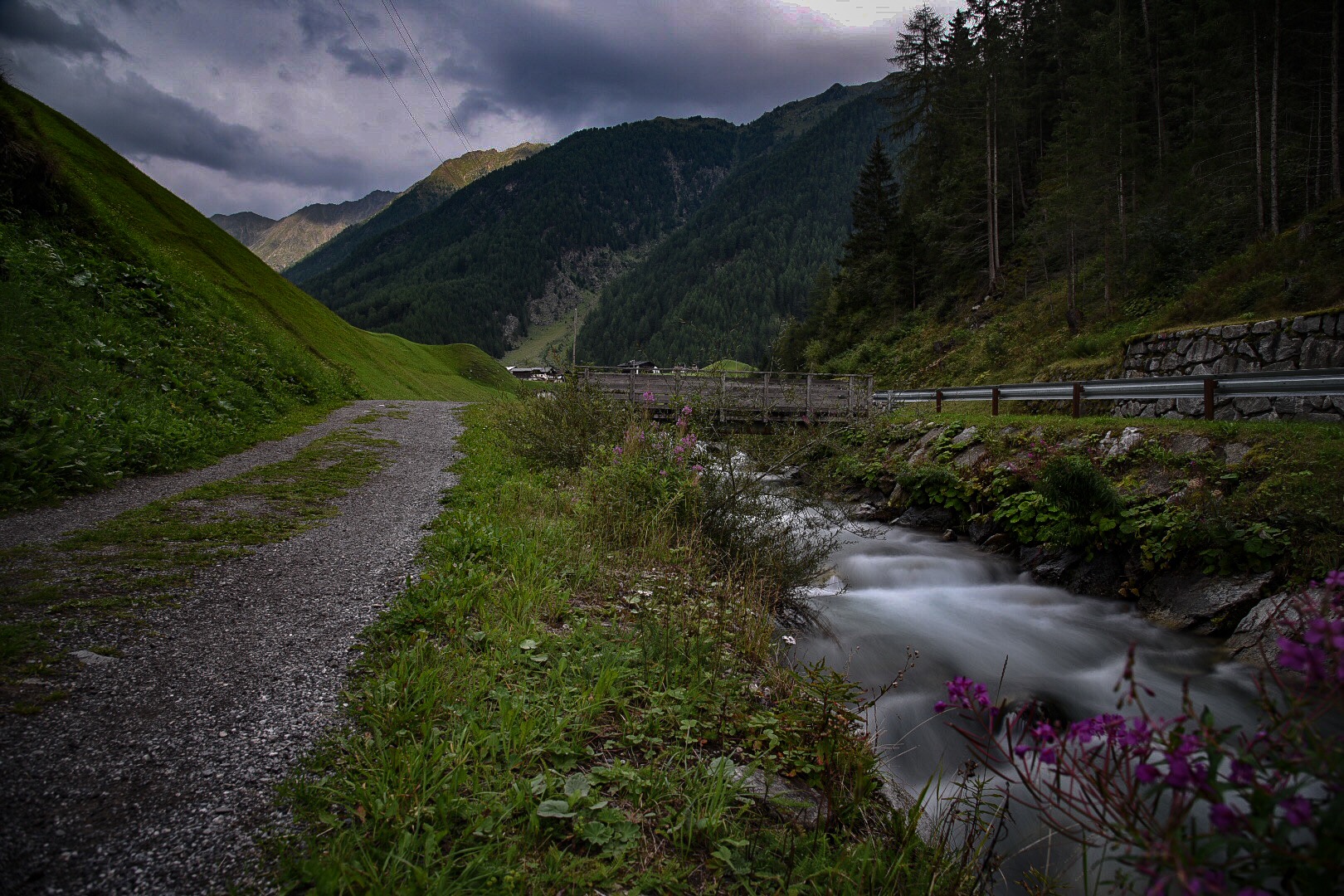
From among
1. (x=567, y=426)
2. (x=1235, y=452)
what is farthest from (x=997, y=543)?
(x=567, y=426)

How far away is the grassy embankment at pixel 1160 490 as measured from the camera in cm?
625

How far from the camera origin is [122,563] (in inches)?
175

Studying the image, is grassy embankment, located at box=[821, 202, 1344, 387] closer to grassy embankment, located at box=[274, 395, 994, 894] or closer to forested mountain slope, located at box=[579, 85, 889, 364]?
grassy embankment, located at box=[274, 395, 994, 894]

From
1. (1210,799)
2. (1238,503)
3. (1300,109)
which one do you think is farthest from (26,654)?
(1300,109)

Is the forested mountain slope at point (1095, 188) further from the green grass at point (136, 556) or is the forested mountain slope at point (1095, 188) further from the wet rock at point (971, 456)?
the green grass at point (136, 556)

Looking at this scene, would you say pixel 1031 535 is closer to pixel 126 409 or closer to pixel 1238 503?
pixel 1238 503

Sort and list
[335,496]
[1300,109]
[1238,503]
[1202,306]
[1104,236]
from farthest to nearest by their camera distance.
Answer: [1104,236], [1300,109], [1202,306], [335,496], [1238,503]

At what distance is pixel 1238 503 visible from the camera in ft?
22.0

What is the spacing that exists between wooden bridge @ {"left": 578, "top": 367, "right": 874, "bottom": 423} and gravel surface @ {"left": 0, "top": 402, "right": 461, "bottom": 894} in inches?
195

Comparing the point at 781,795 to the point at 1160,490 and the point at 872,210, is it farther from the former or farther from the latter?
the point at 872,210

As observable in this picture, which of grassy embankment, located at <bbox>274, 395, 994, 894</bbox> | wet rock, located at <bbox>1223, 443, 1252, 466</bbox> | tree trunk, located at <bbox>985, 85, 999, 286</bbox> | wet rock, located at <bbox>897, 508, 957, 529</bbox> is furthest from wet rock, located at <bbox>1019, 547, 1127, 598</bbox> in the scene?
tree trunk, located at <bbox>985, 85, 999, 286</bbox>

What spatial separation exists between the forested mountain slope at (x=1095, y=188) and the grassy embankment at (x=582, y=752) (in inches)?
688

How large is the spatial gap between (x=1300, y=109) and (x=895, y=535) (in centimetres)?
2433

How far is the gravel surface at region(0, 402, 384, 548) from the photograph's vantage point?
5082mm
